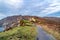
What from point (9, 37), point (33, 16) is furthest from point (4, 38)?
point (33, 16)

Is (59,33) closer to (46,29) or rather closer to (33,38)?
(46,29)

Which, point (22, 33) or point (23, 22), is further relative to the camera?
point (23, 22)

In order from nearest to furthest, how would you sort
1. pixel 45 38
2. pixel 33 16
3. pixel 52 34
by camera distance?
pixel 45 38 → pixel 52 34 → pixel 33 16

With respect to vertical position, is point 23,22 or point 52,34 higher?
point 23,22

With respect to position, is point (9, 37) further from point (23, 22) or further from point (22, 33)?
point (23, 22)

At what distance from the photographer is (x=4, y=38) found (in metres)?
13.4

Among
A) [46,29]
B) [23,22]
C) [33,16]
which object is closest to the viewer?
[23,22]

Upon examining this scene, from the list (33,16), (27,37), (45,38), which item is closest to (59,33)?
(45,38)

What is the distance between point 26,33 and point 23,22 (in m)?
4.14

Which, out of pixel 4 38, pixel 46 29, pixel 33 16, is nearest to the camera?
pixel 4 38

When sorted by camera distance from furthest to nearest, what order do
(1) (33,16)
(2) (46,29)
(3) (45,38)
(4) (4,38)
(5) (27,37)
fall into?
(1) (33,16) < (2) (46,29) < (3) (45,38) < (5) (27,37) < (4) (4,38)

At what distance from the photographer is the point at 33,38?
14.8 meters

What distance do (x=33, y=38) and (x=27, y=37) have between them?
0.67m

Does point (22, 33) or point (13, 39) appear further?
point (22, 33)
